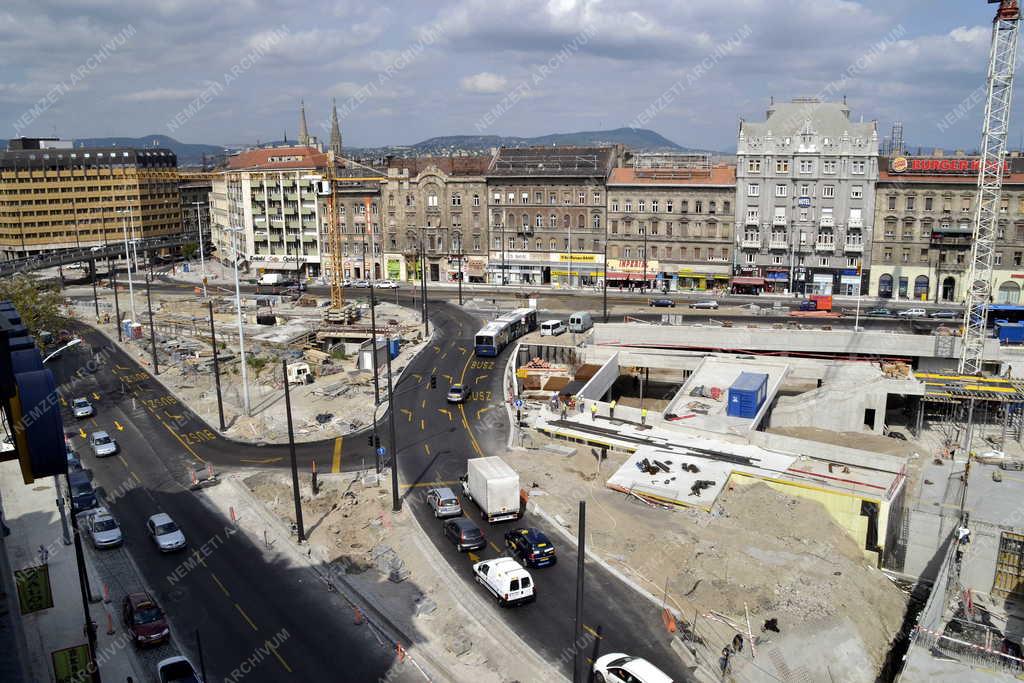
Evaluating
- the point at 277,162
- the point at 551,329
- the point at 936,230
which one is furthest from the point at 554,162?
the point at 277,162

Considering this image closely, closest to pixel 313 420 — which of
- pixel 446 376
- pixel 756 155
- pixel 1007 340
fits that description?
pixel 446 376

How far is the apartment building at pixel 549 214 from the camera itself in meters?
111

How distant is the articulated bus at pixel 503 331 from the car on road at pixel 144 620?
1719 inches

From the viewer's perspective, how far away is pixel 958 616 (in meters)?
35.9

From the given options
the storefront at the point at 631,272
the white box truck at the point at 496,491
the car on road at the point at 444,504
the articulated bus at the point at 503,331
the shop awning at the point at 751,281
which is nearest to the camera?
the white box truck at the point at 496,491

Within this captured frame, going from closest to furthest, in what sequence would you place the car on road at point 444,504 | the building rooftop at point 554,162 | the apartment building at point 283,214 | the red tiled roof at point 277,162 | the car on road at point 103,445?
the car on road at point 444,504, the car on road at point 103,445, the building rooftop at point 554,162, the apartment building at point 283,214, the red tiled roof at point 277,162

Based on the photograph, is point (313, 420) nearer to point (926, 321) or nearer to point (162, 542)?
point (162, 542)

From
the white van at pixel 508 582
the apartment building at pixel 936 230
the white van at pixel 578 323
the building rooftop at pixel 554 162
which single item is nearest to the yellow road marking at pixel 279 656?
the white van at pixel 508 582

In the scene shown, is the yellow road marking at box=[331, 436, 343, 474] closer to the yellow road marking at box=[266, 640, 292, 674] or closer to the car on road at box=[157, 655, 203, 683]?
the yellow road marking at box=[266, 640, 292, 674]

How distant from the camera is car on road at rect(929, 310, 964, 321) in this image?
3324 inches

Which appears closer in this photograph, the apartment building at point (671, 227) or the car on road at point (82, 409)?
the car on road at point (82, 409)

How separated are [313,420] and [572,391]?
19.6 m

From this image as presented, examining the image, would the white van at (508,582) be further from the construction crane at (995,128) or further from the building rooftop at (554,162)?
the building rooftop at (554,162)

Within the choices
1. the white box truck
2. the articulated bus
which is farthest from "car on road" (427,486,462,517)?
the articulated bus
